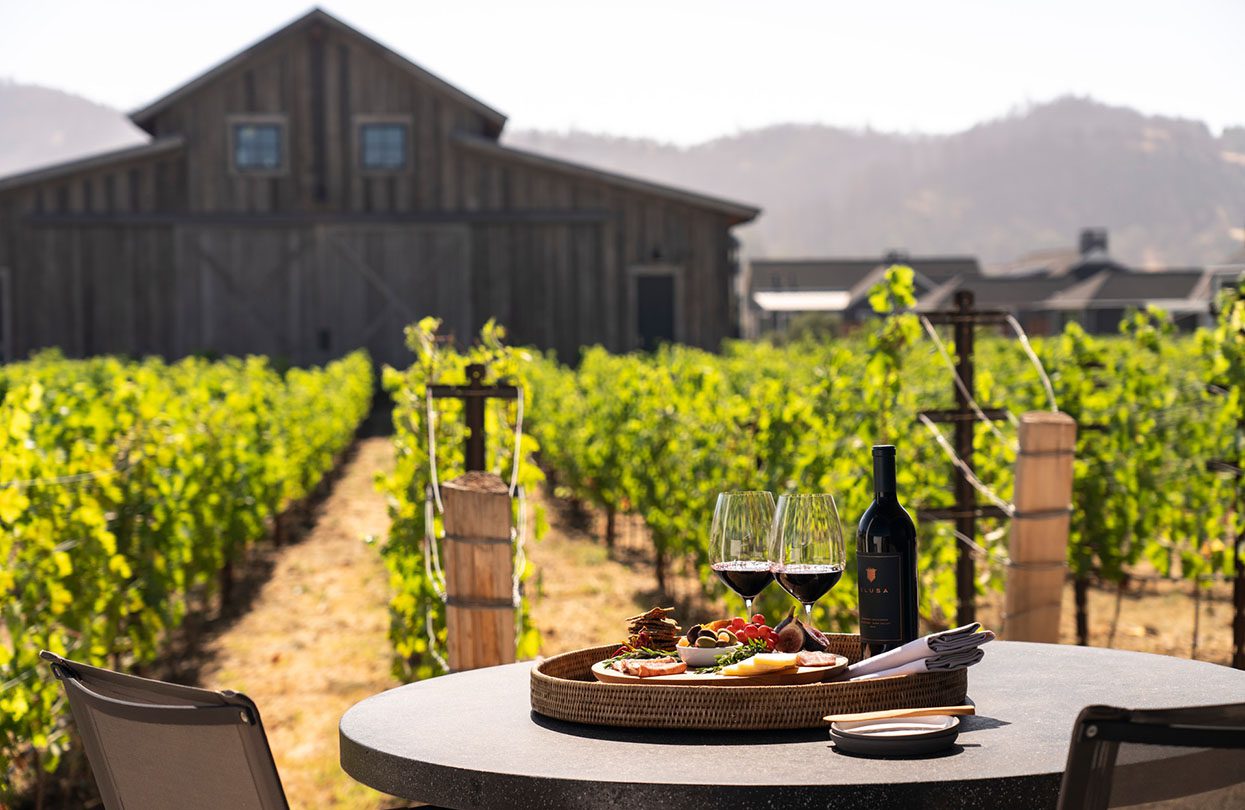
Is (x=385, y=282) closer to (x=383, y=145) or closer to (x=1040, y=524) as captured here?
(x=383, y=145)

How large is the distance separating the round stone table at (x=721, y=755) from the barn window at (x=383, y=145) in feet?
67.9

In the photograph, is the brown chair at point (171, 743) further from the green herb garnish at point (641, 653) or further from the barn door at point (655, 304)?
the barn door at point (655, 304)

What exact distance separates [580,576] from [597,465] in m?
1.32

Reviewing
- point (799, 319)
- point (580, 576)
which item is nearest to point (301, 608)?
point (580, 576)

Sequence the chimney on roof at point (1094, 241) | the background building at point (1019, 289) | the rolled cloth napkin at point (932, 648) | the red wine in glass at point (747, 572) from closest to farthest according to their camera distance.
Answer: the rolled cloth napkin at point (932, 648) < the red wine in glass at point (747, 572) < the background building at point (1019, 289) < the chimney on roof at point (1094, 241)

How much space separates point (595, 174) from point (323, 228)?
4467 mm

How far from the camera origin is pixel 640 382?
34.1ft

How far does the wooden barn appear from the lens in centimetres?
2203

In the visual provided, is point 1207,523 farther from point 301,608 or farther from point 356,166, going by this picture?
point 356,166

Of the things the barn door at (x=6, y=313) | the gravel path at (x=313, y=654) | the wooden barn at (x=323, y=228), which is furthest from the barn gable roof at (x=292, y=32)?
the gravel path at (x=313, y=654)

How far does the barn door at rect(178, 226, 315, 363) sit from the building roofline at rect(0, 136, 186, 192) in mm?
1325

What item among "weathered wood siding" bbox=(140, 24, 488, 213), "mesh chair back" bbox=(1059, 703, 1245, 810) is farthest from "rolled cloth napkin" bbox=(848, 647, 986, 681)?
"weathered wood siding" bbox=(140, 24, 488, 213)

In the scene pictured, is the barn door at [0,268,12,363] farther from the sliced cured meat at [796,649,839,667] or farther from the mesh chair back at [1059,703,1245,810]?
the mesh chair back at [1059,703,1245,810]

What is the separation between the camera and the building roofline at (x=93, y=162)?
70.6ft
